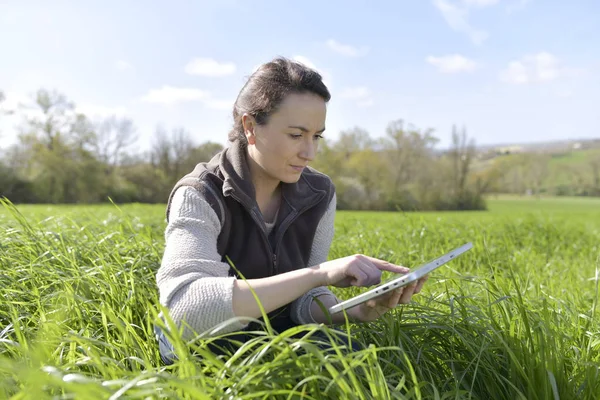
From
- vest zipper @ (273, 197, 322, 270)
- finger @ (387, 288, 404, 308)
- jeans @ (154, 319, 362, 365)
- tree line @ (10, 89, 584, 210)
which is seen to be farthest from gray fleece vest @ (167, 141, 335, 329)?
tree line @ (10, 89, 584, 210)

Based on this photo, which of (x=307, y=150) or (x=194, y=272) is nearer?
(x=194, y=272)

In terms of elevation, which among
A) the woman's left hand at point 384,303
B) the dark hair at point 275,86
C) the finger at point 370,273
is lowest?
the woman's left hand at point 384,303

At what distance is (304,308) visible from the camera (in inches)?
83.4

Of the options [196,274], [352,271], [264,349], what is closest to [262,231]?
[196,274]

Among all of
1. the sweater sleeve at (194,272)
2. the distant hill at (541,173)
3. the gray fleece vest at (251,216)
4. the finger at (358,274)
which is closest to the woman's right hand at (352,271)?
the finger at (358,274)

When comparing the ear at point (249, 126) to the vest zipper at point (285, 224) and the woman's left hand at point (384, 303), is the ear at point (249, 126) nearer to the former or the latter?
the vest zipper at point (285, 224)

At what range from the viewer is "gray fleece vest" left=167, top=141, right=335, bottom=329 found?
2.00m

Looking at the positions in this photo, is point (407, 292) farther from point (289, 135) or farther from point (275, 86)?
point (275, 86)

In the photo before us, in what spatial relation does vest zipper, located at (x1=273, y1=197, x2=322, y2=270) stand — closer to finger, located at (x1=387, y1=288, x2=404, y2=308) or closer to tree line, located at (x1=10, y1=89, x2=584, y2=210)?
finger, located at (x1=387, y1=288, x2=404, y2=308)

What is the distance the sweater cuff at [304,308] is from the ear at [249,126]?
0.67m

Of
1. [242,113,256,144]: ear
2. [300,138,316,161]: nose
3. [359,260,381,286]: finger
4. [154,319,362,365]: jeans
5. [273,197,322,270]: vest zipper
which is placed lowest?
[154,319,362,365]: jeans

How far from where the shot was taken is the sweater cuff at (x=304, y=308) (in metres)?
2.11

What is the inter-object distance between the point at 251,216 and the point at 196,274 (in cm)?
45

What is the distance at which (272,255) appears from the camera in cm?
212
